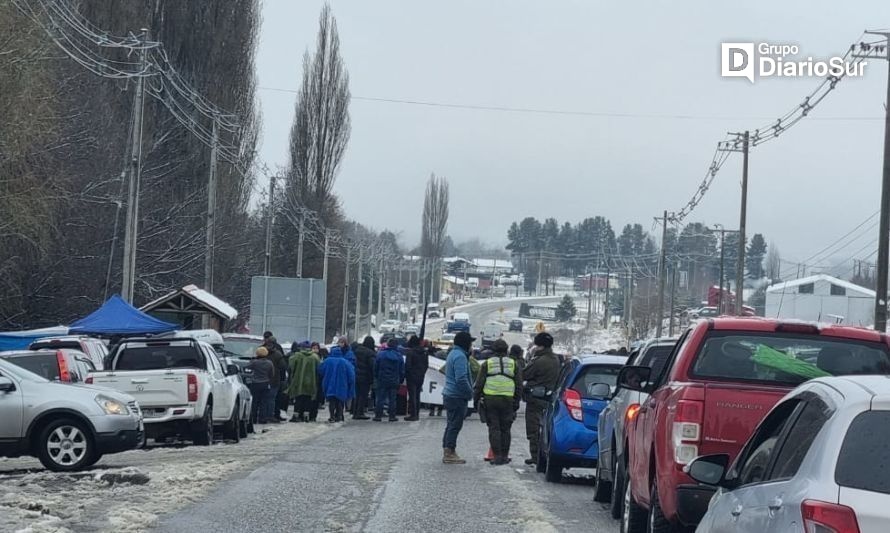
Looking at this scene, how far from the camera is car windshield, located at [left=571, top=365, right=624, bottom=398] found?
623 inches

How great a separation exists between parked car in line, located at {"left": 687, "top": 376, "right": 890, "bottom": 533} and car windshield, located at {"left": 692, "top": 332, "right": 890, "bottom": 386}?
2.98 metres

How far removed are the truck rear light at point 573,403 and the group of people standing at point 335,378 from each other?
11.8 meters

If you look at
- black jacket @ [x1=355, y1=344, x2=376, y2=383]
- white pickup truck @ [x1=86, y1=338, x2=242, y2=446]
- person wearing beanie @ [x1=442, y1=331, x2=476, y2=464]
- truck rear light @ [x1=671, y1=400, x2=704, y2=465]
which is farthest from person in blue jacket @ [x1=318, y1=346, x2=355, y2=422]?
truck rear light @ [x1=671, y1=400, x2=704, y2=465]

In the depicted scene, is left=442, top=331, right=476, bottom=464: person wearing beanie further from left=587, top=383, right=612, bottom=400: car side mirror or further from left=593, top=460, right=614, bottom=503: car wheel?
left=593, top=460, right=614, bottom=503: car wheel

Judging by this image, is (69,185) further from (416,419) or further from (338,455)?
(338,455)

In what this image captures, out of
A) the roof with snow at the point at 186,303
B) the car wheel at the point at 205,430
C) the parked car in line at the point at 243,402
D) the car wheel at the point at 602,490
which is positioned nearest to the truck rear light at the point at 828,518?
the car wheel at the point at 602,490

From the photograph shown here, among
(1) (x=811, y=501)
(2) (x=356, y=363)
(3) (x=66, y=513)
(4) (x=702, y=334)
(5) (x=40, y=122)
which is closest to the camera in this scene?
(1) (x=811, y=501)

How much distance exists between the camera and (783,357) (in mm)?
9008

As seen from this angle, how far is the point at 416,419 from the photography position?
30.5 metres

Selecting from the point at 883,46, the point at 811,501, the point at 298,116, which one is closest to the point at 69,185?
the point at 883,46

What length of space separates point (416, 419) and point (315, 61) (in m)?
40.1

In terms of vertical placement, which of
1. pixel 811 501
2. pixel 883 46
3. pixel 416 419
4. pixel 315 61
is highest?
pixel 315 61

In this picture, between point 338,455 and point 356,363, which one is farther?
point 356,363

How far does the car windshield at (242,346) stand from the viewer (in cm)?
3162
